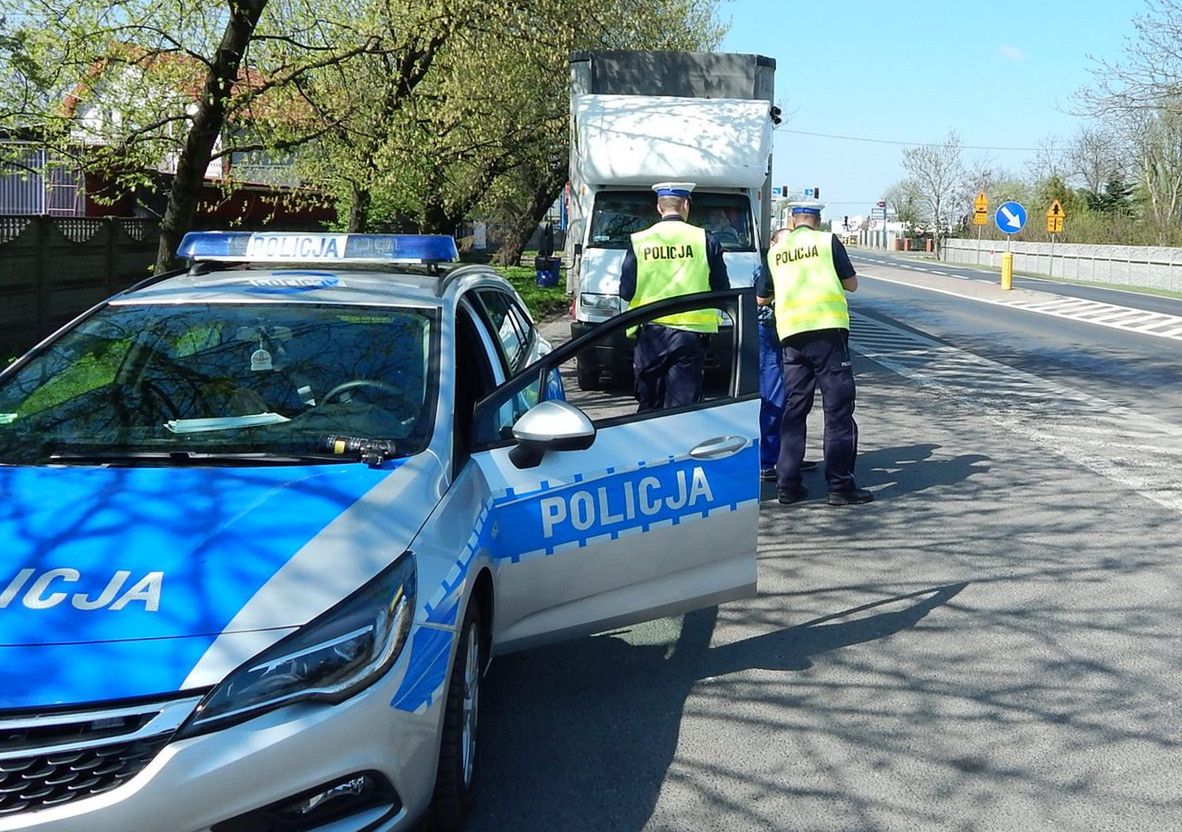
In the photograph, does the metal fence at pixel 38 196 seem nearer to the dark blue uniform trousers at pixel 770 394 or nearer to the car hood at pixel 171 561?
the dark blue uniform trousers at pixel 770 394

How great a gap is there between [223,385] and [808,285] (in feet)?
14.9

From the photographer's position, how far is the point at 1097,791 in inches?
160

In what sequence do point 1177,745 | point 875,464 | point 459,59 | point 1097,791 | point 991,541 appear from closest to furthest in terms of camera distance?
point 1097,791, point 1177,745, point 991,541, point 875,464, point 459,59

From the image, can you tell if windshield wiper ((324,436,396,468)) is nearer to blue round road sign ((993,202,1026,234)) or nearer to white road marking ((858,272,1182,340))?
white road marking ((858,272,1182,340))

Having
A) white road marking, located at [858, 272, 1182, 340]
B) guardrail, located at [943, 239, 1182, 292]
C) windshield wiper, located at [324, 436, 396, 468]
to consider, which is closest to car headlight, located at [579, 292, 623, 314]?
windshield wiper, located at [324, 436, 396, 468]

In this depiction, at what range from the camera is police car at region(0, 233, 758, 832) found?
288 centimetres

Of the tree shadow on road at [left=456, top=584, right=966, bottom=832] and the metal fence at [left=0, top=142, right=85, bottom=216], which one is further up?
the metal fence at [left=0, top=142, right=85, bottom=216]

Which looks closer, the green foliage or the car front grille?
the car front grille

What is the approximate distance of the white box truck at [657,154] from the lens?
1420cm

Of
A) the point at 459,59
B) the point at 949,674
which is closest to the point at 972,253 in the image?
the point at 459,59

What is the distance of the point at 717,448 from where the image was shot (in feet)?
15.5

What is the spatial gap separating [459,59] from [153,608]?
Result: 15.5 m

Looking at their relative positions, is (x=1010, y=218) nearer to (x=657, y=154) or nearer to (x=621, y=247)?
(x=657, y=154)

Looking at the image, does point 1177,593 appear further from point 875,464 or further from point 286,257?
point 286,257
